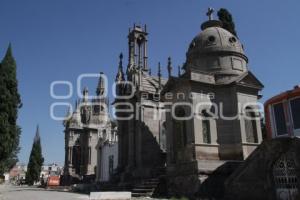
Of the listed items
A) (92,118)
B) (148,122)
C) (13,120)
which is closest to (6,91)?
(13,120)

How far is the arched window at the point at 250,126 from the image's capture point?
77.1 feet

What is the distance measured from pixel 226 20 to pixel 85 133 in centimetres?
3820

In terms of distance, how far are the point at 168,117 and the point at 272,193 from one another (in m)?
10.5

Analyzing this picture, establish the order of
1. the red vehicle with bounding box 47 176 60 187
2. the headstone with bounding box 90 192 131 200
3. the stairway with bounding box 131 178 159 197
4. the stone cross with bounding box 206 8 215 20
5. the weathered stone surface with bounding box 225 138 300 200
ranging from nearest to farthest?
the weathered stone surface with bounding box 225 138 300 200
the headstone with bounding box 90 192 131 200
the stairway with bounding box 131 178 159 197
the stone cross with bounding box 206 8 215 20
the red vehicle with bounding box 47 176 60 187

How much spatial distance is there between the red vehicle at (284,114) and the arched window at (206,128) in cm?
423

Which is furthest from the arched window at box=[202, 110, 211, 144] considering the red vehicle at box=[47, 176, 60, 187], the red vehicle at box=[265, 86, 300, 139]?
the red vehicle at box=[47, 176, 60, 187]

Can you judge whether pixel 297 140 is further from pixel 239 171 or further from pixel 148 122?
pixel 148 122

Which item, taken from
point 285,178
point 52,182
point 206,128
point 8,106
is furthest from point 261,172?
point 52,182

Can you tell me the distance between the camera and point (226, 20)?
3366 centimetres

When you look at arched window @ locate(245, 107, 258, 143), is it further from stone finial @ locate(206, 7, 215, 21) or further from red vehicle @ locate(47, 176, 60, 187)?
red vehicle @ locate(47, 176, 60, 187)

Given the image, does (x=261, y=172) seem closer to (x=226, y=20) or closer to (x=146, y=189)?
(x=146, y=189)

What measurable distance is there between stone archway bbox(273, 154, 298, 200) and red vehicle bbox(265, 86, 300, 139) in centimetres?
250

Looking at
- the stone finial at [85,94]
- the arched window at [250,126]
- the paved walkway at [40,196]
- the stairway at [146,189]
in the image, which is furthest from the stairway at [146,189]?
the stone finial at [85,94]

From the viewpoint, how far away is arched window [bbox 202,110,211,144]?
2261cm
